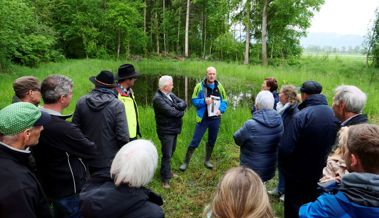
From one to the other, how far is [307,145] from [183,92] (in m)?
11.4

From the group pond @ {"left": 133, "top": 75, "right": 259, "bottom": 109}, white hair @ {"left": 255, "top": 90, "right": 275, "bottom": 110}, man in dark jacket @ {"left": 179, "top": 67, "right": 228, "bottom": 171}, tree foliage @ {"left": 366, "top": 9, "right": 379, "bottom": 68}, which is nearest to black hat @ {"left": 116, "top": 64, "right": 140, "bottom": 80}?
man in dark jacket @ {"left": 179, "top": 67, "right": 228, "bottom": 171}

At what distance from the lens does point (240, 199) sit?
1644 mm

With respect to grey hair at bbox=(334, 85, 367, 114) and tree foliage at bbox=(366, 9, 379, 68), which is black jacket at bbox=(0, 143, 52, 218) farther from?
tree foliage at bbox=(366, 9, 379, 68)

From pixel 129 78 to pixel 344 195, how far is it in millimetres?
3271

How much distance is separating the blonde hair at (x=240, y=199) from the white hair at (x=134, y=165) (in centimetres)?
60

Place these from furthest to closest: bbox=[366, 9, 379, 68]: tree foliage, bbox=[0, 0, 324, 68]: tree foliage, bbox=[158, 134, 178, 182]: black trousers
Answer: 1. bbox=[0, 0, 324, 68]: tree foliage
2. bbox=[366, 9, 379, 68]: tree foliage
3. bbox=[158, 134, 178, 182]: black trousers

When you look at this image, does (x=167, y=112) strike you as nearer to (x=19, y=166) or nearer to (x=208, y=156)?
(x=208, y=156)

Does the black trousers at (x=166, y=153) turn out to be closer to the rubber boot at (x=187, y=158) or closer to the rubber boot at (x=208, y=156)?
the rubber boot at (x=187, y=158)

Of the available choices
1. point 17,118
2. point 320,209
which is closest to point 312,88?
point 320,209

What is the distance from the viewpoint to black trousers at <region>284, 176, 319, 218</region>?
11.6 ft

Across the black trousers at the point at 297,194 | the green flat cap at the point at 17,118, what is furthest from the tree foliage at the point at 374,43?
the green flat cap at the point at 17,118

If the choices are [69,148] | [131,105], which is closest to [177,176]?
[131,105]

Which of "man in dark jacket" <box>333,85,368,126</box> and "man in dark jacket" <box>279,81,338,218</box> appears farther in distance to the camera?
"man in dark jacket" <box>279,81,338,218</box>

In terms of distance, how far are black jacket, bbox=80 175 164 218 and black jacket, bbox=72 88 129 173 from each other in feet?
5.03
